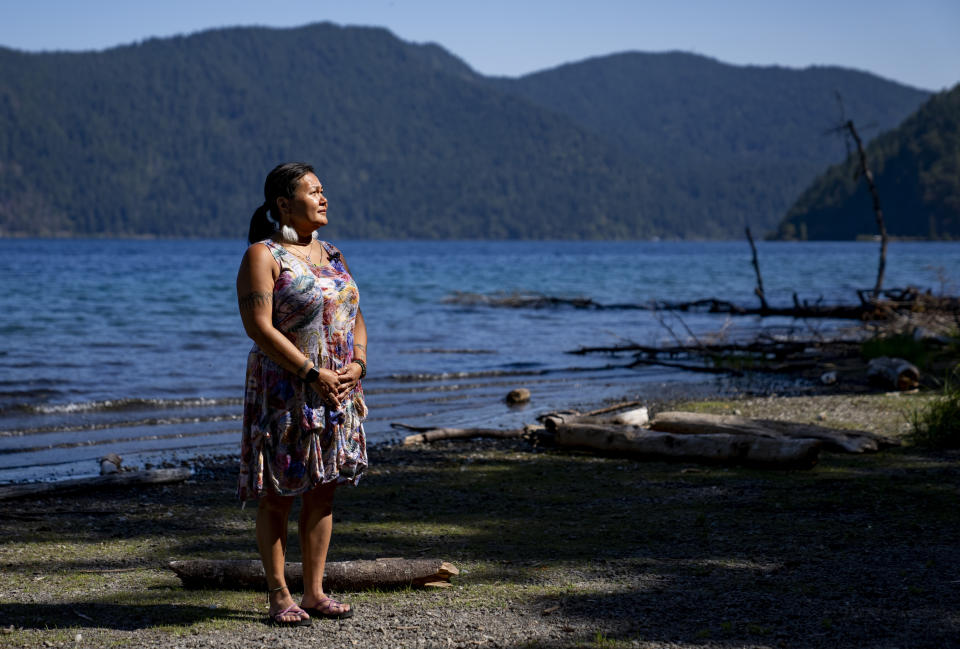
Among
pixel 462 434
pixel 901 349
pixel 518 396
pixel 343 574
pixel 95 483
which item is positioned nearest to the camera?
pixel 343 574

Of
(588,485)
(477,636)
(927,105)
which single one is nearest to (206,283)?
(588,485)

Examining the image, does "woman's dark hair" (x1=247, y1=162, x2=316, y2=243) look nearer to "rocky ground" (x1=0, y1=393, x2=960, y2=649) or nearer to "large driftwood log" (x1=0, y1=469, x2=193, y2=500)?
"rocky ground" (x1=0, y1=393, x2=960, y2=649)

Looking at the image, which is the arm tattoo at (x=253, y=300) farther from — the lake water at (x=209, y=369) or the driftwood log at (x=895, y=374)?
the driftwood log at (x=895, y=374)

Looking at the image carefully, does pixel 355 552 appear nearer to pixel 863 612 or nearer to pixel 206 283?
pixel 863 612

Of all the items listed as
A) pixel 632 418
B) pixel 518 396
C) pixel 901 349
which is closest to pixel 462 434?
pixel 632 418

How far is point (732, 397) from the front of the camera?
547 inches

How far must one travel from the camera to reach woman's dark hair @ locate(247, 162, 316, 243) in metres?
4.27

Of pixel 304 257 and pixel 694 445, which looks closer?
pixel 304 257

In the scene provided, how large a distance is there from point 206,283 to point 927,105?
123 m

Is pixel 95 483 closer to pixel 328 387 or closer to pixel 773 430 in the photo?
pixel 328 387

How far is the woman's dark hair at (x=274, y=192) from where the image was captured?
168 inches

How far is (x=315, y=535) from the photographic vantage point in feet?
14.4

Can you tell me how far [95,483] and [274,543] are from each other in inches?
170

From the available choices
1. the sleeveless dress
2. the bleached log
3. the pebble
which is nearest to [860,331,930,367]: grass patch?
the pebble
